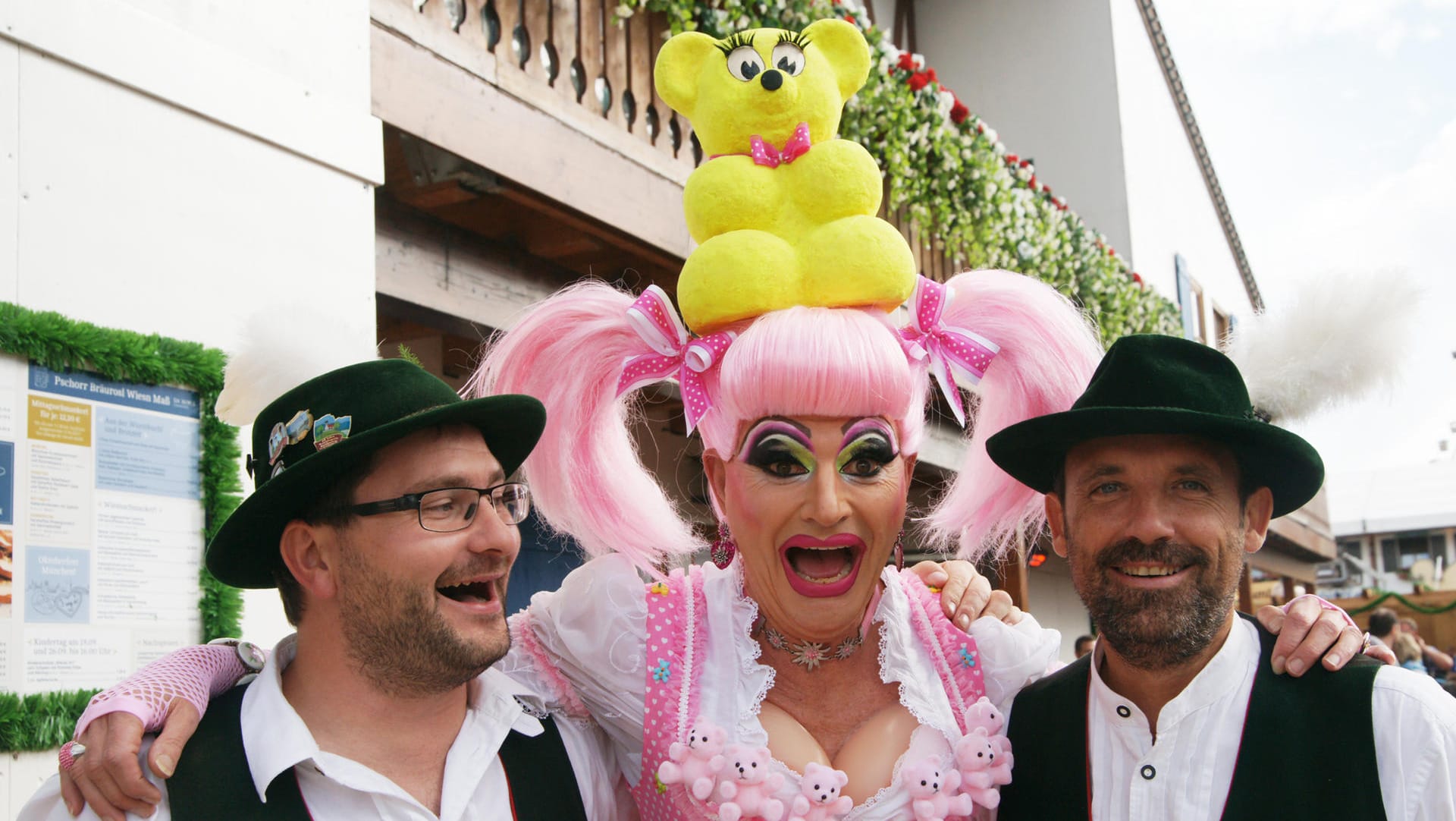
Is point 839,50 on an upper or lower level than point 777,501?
upper

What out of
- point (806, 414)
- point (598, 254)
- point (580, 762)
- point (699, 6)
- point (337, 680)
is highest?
point (699, 6)

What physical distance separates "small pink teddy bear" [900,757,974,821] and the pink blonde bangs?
69 cm

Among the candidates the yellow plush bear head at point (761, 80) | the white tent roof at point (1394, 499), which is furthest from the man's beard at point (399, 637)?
the white tent roof at point (1394, 499)

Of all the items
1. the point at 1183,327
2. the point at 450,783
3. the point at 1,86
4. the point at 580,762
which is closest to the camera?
the point at 450,783

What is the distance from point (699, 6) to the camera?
15.4ft

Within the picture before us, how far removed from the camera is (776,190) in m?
2.63

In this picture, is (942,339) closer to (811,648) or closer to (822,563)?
(822,563)

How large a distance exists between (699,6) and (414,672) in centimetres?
333

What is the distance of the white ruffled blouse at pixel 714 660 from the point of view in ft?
7.86

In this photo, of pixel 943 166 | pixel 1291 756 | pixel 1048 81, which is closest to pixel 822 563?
pixel 1291 756

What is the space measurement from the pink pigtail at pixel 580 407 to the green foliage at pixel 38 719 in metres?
1.16

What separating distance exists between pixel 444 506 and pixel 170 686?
20.0 inches

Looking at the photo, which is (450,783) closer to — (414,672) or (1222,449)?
(414,672)

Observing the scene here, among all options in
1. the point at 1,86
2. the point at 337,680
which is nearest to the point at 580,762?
the point at 337,680
